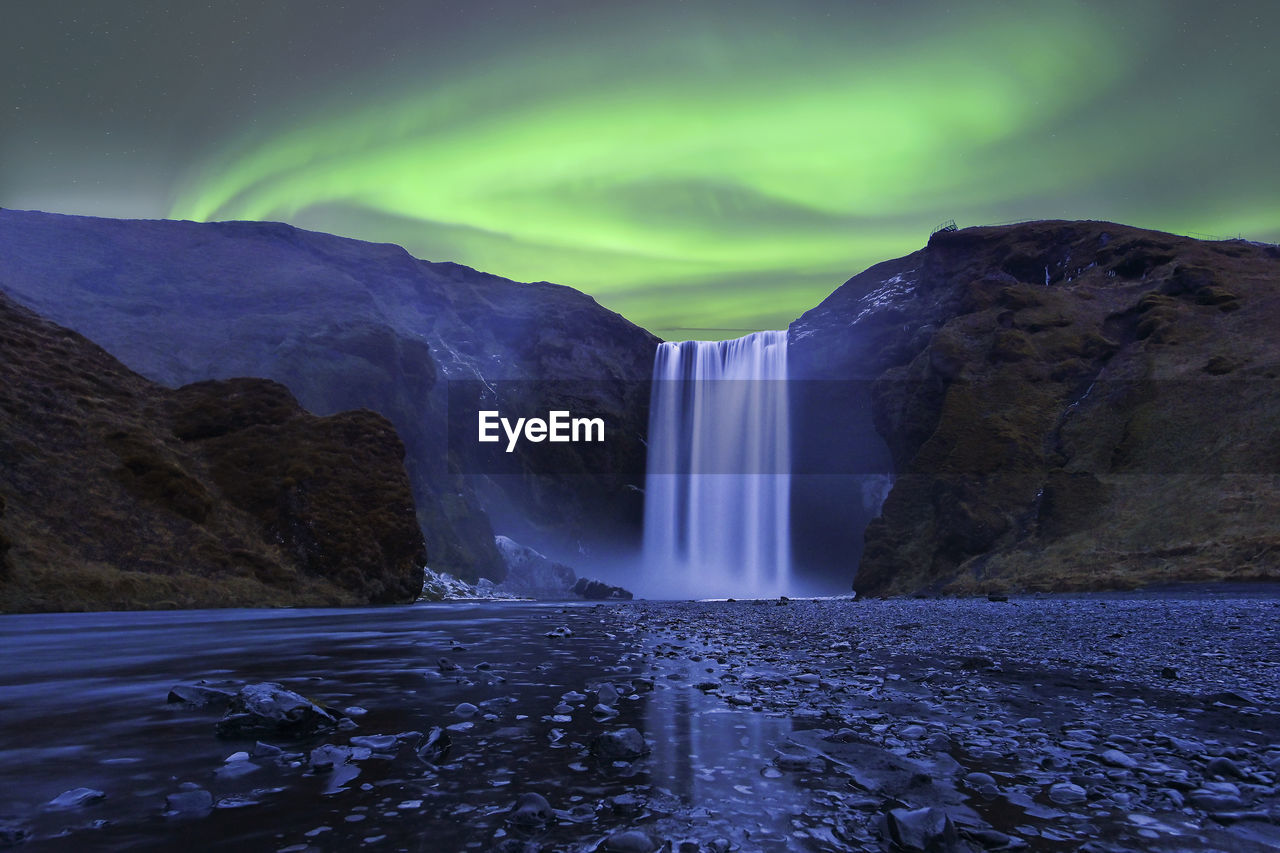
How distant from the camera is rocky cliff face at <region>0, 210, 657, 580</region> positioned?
69875 mm

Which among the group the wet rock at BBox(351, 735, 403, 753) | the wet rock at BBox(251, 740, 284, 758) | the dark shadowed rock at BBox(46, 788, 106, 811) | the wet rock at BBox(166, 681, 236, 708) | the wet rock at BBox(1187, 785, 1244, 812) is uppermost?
the wet rock at BBox(1187, 785, 1244, 812)

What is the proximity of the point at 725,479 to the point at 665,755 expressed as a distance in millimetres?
81095

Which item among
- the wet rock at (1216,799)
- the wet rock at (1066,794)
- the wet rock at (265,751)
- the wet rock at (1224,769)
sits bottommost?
the wet rock at (265,751)

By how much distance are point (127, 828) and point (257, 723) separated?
7.45 feet

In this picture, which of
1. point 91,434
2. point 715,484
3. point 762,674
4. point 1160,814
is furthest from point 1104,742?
point 715,484

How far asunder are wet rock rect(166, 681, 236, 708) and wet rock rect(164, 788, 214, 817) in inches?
145

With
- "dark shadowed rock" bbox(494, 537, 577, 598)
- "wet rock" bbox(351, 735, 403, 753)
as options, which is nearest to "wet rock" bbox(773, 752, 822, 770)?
"wet rock" bbox(351, 735, 403, 753)

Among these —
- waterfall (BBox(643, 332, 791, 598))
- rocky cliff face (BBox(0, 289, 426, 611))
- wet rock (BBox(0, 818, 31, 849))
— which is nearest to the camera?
wet rock (BBox(0, 818, 31, 849))

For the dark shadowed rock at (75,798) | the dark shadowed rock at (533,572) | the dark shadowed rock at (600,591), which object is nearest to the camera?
the dark shadowed rock at (75,798)

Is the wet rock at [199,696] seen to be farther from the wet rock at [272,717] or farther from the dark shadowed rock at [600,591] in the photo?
the dark shadowed rock at [600,591]

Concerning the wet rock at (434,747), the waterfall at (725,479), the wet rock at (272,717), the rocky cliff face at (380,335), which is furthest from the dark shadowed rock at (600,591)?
the wet rock at (434,747)

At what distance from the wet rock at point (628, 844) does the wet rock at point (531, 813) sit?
1.40 feet

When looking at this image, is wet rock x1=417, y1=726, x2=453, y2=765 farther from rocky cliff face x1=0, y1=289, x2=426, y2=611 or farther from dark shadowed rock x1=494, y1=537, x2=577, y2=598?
dark shadowed rock x1=494, y1=537, x2=577, y2=598

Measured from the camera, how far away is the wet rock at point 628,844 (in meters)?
3.41
